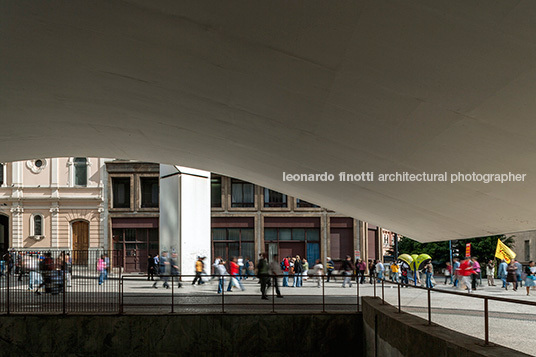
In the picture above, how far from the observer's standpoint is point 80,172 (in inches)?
1795

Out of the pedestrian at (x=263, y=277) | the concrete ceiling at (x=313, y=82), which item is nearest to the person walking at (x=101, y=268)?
the pedestrian at (x=263, y=277)

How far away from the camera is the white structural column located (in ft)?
86.3

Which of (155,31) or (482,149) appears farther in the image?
(482,149)

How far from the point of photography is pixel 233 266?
24.6 m

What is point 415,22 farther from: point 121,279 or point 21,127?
point 121,279

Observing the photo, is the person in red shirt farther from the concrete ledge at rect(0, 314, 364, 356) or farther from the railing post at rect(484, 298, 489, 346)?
the railing post at rect(484, 298, 489, 346)

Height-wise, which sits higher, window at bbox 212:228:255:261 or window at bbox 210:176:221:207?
window at bbox 210:176:221:207

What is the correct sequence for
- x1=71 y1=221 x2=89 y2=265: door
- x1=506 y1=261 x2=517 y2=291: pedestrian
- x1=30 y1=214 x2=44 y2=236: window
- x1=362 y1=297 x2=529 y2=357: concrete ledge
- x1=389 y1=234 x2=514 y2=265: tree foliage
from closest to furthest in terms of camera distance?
1. x1=362 y1=297 x2=529 y2=357: concrete ledge
2. x1=506 y1=261 x2=517 y2=291: pedestrian
3. x1=30 y1=214 x2=44 y2=236: window
4. x1=71 y1=221 x2=89 y2=265: door
5. x1=389 y1=234 x2=514 y2=265: tree foliage

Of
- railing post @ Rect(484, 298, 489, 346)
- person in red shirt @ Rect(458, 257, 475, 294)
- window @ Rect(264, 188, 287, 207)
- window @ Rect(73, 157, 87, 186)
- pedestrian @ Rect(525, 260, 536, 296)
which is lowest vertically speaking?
pedestrian @ Rect(525, 260, 536, 296)

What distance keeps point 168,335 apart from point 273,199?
29.3 m

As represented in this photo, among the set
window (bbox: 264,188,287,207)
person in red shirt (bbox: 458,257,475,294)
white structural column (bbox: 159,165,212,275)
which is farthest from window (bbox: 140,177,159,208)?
person in red shirt (bbox: 458,257,475,294)

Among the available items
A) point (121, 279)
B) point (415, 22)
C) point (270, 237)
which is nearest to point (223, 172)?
point (121, 279)

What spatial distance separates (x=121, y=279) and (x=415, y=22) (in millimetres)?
13518

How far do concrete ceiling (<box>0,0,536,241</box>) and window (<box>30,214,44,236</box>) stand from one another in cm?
3292
